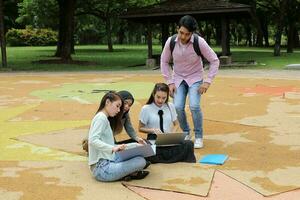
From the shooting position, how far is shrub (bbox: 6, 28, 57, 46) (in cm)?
5538

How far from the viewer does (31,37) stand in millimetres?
56219

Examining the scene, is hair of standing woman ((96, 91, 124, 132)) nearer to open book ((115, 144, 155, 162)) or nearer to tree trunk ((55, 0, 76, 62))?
open book ((115, 144, 155, 162))

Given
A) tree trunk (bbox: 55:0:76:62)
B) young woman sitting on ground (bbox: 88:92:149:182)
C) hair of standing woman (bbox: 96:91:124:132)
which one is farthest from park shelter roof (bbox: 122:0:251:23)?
young woman sitting on ground (bbox: 88:92:149:182)

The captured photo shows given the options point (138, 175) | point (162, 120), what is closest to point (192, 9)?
point (162, 120)

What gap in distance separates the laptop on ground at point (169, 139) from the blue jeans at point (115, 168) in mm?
749

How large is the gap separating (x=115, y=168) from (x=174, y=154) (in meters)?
1.07

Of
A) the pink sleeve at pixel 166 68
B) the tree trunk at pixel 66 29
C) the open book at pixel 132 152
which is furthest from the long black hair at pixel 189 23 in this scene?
the tree trunk at pixel 66 29

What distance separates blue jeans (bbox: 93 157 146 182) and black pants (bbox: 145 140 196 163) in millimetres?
732

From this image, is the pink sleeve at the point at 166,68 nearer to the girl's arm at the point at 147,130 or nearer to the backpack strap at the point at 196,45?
the backpack strap at the point at 196,45

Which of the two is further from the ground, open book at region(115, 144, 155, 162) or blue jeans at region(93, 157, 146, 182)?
open book at region(115, 144, 155, 162)

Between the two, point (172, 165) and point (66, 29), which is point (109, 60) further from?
point (172, 165)

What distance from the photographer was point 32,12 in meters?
44.6

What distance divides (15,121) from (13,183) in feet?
13.1

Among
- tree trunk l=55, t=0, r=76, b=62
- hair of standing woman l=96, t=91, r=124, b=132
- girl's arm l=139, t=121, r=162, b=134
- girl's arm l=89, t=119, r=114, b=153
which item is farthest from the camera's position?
tree trunk l=55, t=0, r=76, b=62
